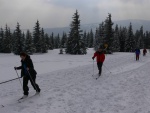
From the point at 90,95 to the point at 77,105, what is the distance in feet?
5.05

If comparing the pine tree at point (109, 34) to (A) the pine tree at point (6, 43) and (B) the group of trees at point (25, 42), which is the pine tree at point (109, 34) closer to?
(B) the group of trees at point (25, 42)

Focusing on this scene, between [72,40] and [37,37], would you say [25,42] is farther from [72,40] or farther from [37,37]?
[72,40]

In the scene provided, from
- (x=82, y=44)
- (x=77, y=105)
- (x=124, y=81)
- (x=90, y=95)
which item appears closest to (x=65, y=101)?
(x=77, y=105)

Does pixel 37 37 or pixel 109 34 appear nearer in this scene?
pixel 109 34

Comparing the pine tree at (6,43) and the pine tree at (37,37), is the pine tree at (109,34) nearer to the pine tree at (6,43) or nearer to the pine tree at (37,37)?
the pine tree at (37,37)

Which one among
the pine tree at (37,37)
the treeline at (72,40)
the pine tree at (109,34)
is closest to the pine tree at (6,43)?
the treeline at (72,40)

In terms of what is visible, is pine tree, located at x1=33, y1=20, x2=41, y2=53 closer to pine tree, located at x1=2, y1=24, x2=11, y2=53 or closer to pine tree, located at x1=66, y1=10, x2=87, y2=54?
pine tree, located at x1=2, y1=24, x2=11, y2=53

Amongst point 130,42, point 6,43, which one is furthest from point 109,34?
point 6,43

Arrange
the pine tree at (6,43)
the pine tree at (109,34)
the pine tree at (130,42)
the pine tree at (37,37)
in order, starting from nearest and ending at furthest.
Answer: the pine tree at (109,34) < the pine tree at (37,37) < the pine tree at (6,43) < the pine tree at (130,42)

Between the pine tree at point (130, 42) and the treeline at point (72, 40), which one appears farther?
the pine tree at point (130, 42)

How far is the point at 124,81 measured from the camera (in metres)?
12.5

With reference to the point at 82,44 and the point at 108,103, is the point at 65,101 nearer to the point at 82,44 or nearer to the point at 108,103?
the point at 108,103

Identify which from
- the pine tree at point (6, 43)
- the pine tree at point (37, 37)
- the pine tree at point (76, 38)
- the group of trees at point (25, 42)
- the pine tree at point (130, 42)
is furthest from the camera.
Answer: the pine tree at point (130, 42)

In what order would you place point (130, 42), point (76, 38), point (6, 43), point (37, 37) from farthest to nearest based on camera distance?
point (130, 42), point (6, 43), point (37, 37), point (76, 38)
